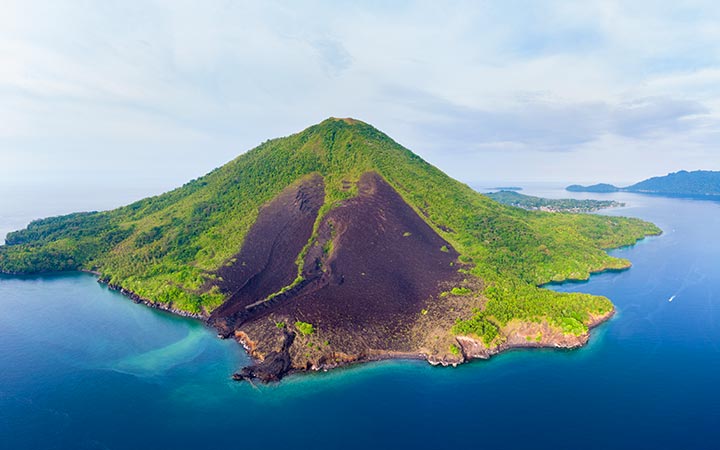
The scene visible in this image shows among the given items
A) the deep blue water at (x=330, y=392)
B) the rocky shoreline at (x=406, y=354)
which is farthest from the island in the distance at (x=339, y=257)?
the deep blue water at (x=330, y=392)

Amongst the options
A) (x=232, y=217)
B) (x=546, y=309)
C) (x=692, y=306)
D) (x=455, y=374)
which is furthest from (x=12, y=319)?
(x=692, y=306)

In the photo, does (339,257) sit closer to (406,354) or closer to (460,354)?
(406,354)

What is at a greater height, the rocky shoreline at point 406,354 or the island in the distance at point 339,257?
the island in the distance at point 339,257

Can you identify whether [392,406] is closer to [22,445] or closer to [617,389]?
[617,389]

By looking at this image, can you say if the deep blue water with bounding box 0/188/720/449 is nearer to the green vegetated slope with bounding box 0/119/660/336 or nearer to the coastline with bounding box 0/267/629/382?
the coastline with bounding box 0/267/629/382

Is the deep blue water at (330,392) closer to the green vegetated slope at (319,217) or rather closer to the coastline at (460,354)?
the coastline at (460,354)

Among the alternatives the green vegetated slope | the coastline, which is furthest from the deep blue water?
the green vegetated slope

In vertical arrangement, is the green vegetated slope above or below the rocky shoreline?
above
